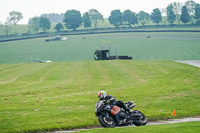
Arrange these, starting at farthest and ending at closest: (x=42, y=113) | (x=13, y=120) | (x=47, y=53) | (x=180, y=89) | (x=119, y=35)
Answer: (x=119, y=35) < (x=47, y=53) < (x=180, y=89) < (x=42, y=113) < (x=13, y=120)

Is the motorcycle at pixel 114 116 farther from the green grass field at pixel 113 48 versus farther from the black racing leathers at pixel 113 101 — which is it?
the green grass field at pixel 113 48

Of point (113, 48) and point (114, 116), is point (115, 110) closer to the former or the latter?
point (114, 116)

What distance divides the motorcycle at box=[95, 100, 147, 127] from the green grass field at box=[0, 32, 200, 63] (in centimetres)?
8348

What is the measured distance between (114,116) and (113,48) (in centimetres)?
11916

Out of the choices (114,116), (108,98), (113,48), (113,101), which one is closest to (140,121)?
(114,116)

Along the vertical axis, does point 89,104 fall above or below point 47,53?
above

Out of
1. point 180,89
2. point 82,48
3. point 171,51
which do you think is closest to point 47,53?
point 82,48

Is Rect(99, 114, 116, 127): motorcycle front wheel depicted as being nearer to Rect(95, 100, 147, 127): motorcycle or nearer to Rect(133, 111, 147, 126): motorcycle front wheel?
Rect(95, 100, 147, 127): motorcycle

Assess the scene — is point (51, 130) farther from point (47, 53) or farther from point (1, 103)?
point (47, 53)

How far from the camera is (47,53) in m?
135

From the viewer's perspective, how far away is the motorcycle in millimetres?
16500

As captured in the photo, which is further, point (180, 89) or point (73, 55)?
point (73, 55)

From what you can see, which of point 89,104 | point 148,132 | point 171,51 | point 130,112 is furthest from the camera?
point 171,51

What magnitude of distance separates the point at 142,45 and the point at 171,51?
23766 millimetres
